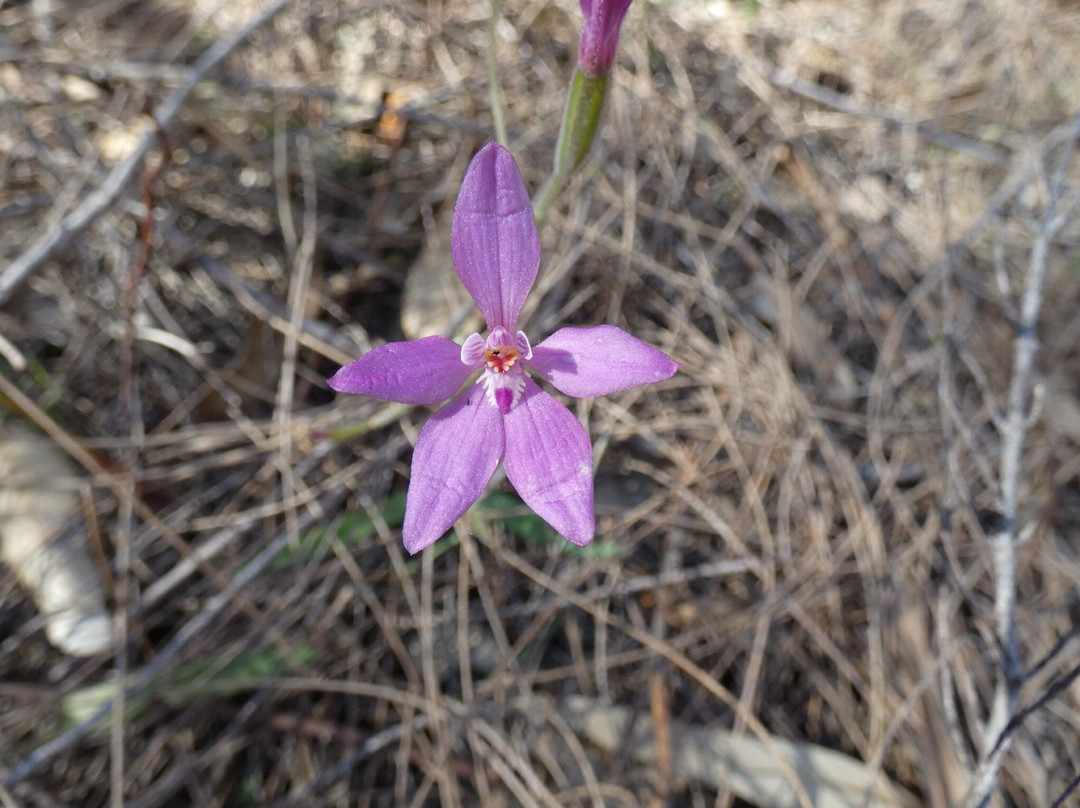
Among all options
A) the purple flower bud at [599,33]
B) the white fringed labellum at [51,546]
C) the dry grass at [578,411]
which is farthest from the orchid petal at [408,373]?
the white fringed labellum at [51,546]

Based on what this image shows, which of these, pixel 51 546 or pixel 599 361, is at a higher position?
pixel 599 361

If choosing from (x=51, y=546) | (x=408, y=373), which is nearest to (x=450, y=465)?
(x=408, y=373)

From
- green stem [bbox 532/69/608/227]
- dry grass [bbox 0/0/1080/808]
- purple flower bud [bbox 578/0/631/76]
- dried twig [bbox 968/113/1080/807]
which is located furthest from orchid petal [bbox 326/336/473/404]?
dried twig [bbox 968/113/1080/807]

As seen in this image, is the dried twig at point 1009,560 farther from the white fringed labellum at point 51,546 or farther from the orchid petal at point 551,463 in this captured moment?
the white fringed labellum at point 51,546

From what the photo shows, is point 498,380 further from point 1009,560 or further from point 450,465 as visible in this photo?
point 1009,560

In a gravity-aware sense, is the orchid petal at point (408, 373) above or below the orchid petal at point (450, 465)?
above
